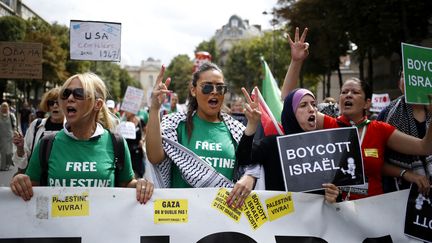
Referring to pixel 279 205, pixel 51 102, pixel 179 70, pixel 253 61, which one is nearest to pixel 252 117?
pixel 279 205

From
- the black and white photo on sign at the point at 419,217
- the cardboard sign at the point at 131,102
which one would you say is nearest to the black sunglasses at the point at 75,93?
the black and white photo on sign at the point at 419,217

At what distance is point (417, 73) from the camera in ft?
12.5

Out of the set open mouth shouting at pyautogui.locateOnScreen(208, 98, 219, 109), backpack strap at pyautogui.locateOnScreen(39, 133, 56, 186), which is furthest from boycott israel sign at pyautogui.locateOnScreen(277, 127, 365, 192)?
backpack strap at pyautogui.locateOnScreen(39, 133, 56, 186)

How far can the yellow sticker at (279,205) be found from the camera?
337cm

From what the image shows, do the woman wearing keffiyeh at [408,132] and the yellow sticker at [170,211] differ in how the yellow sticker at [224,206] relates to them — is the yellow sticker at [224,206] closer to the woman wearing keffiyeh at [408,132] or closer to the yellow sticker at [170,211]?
the yellow sticker at [170,211]

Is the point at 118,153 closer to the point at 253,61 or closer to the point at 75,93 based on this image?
the point at 75,93

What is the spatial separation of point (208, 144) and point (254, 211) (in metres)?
0.54

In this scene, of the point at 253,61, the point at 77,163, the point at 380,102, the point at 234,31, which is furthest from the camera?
the point at 234,31

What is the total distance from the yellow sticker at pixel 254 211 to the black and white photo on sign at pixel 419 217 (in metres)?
1.07

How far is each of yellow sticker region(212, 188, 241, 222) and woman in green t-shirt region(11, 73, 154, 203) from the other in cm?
44

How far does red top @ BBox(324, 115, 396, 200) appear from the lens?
3631 mm

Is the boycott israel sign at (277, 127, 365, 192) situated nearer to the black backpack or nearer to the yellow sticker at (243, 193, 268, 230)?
the yellow sticker at (243, 193, 268, 230)

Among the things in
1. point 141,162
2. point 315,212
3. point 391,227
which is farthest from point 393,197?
point 141,162

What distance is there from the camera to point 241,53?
7225cm
